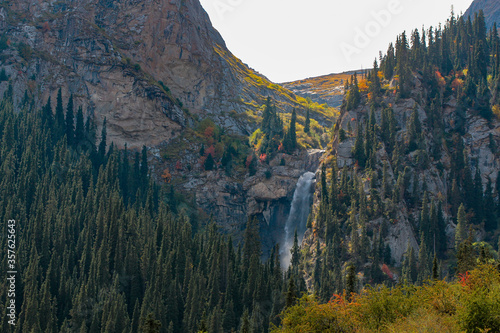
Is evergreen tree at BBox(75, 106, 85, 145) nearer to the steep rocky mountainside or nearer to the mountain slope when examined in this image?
the steep rocky mountainside

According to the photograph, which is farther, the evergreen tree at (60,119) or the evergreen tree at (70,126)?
the evergreen tree at (70,126)

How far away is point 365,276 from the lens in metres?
146

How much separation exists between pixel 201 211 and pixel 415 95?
288 ft

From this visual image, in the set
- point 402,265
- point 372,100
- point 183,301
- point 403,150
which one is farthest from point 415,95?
point 183,301

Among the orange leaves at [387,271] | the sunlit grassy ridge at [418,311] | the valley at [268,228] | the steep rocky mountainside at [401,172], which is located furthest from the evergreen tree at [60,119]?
the sunlit grassy ridge at [418,311]

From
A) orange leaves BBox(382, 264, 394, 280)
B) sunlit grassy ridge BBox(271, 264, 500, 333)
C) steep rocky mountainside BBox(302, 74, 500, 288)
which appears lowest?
orange leaves BBox(382, 264, 394, 280)

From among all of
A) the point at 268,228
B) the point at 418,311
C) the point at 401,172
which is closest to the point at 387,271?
the point at 401,172

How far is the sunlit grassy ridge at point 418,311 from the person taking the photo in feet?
213

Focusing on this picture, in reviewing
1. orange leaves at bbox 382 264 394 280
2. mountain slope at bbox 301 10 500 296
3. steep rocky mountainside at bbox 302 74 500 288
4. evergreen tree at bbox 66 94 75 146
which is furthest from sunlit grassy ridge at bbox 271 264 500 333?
evergreen tree at bbox 66 94 75 146

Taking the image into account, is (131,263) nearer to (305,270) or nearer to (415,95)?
(305,270)

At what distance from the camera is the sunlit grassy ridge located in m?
64.9

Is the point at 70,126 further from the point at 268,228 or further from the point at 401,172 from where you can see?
the point at 401,172

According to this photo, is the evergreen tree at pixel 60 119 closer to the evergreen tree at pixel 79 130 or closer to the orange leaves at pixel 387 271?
the evergreen tree at pixel 79 130

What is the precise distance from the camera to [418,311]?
232 ft
